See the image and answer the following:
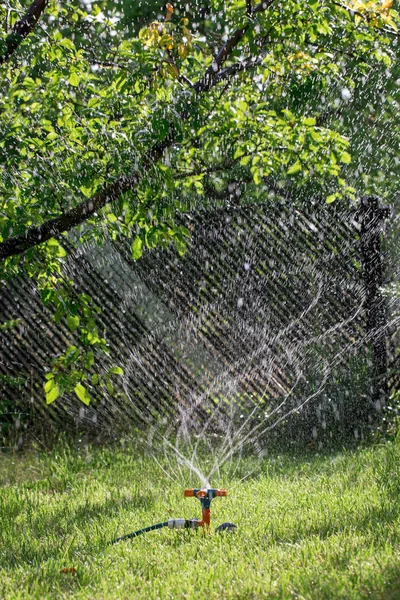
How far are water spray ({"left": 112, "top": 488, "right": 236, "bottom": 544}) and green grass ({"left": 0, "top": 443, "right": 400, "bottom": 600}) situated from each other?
43 millimetres

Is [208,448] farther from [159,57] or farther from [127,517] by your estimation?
[159,57]

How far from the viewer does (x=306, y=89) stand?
5.30 meters

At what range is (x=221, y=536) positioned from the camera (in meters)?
3.05

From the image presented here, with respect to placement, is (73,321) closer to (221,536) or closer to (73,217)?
(73,217)

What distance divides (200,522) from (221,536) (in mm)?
105

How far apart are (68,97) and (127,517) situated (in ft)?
7.27

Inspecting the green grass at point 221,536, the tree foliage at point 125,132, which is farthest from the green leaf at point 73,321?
the green grass at point 221,536

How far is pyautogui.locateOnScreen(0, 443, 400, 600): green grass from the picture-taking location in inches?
98.8

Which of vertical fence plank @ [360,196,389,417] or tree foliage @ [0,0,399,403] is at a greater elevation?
tree foliage @ [0,0,399,403]

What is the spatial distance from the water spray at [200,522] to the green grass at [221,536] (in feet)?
0.14

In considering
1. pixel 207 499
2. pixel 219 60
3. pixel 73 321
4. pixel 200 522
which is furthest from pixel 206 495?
pixel 219 60

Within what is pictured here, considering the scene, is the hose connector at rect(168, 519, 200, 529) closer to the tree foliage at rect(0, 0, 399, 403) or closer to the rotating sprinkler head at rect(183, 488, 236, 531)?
the rotating sprinkler head at rect(183, 488, 236, 531)

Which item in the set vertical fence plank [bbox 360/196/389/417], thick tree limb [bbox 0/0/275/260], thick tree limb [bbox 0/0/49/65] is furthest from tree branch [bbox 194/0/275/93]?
vertical fence plank [bbox 360/196/389/417]

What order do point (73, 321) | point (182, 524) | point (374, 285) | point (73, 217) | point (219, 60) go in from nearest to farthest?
point (182, 524)
point (73, 321)
point (73, 217)
point (219, 60)
point (374, 285)
